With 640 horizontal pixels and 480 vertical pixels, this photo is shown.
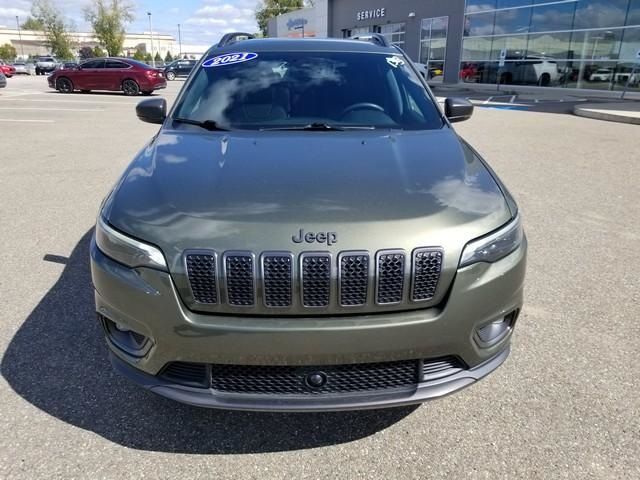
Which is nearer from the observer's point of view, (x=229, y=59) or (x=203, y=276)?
(x=203, y=276)

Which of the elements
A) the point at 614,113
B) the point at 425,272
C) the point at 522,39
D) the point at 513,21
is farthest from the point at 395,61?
the point at 513,21

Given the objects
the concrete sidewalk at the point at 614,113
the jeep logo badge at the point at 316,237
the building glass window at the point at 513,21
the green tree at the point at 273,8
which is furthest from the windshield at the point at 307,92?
the green tree at the point at 273,8

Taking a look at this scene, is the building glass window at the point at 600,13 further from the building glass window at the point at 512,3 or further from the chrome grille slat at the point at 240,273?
the chrome grille slat at the point at 240,273

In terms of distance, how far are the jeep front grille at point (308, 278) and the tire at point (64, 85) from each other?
2471 centimetres

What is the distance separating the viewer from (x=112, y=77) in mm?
21859

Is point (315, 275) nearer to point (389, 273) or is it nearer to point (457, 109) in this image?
point (389, 273)

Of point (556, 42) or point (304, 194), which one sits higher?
point (556, 42)

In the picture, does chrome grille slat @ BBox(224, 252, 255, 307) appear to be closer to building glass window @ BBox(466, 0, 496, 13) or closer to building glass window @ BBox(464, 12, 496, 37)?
building glass window @ BBox(464, 12, 496, 37)

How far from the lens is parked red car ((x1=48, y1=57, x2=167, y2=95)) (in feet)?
70.3

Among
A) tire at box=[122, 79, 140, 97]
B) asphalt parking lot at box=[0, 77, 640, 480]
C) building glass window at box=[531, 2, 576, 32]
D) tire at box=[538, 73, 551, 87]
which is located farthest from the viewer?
tire at box=[538, 73, 551, 87]

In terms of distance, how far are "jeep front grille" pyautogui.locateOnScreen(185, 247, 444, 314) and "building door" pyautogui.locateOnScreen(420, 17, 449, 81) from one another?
102ft

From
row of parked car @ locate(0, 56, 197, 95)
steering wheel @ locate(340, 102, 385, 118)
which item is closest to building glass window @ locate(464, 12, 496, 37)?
row of parked car @ locate(0, 56, 197, 95)

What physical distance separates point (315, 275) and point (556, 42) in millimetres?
25063

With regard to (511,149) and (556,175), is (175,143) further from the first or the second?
(511,149)
